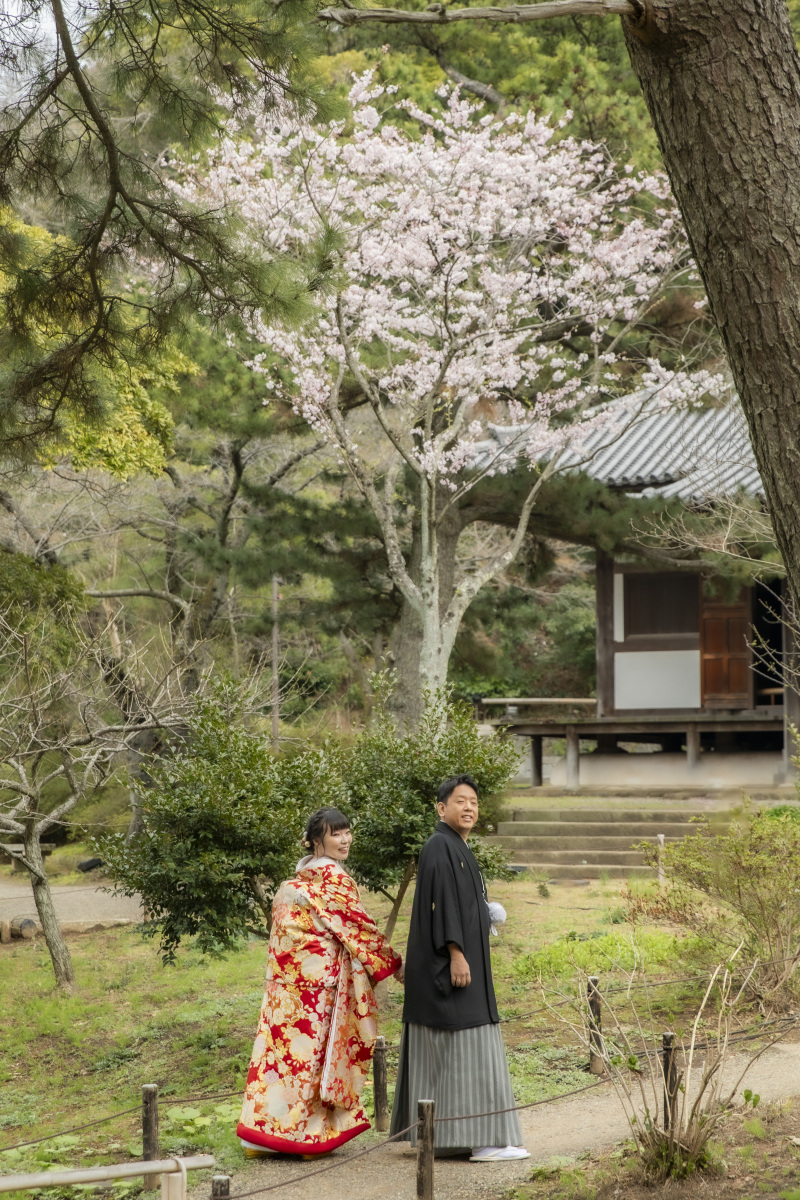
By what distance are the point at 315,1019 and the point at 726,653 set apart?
12.8m

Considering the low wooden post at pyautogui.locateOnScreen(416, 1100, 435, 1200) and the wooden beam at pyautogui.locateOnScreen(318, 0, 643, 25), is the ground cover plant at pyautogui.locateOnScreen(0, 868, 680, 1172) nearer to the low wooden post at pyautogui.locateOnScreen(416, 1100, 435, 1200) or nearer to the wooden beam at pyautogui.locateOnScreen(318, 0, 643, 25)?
the low wooden post at pyautogui.locateOnScreen(416, 1100, 435, 1200)

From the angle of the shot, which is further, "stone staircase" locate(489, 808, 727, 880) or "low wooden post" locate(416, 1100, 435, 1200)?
"stone staircase" locate(489, 808, 727, 880)

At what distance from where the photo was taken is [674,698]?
54.5ft

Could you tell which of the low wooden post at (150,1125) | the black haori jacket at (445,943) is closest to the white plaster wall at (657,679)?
the black haori jacket at (445,943)

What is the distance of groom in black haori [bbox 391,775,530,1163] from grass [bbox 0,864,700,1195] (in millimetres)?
940

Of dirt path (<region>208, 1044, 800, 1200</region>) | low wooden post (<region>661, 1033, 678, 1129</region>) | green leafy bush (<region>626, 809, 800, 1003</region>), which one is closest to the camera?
low wooden post (<region>661, 1033, 678, 1129</region>)

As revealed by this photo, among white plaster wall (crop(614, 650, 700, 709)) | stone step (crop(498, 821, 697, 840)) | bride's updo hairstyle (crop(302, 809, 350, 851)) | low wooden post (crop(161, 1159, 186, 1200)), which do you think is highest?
white plaster wall (crop(614, 650, 700, 709))

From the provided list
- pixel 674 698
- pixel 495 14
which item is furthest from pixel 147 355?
pixel 674 698

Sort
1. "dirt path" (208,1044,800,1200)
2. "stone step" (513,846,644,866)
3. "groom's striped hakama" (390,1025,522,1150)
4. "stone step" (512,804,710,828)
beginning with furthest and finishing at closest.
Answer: "stone step" (512,804,710,828) → "stone step" (513,846,644,866) → "groom's striped hakama" (390,1025,522,1150) → "dirt path" (208,1044,800,1200)

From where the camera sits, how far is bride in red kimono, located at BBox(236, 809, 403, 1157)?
4.72 metres

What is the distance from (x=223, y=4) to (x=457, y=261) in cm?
733

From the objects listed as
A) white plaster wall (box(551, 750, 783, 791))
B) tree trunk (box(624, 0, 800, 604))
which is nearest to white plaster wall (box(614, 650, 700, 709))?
white plaster wall (box(551, 750, 783, 791))

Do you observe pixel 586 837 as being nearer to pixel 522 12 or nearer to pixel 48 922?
pixel 48 922

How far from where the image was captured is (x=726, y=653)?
54.0 ft
